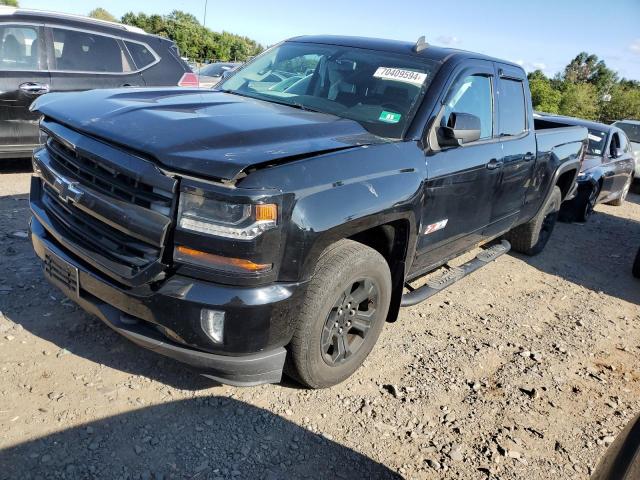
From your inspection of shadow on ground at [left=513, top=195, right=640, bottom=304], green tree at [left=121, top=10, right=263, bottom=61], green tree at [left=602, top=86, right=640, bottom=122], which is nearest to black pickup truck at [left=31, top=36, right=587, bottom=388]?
shadow on ground at [left=513, top=195, right=640, bottom=304]

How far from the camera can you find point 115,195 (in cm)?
246

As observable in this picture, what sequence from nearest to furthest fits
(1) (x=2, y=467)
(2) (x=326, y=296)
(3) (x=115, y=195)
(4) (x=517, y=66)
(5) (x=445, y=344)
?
(1) (x=2, y=467), (3) (x=115, y=195), (2) (x=326, y=296), (5) (x=445, y=344), (4) (x=517, y=66)

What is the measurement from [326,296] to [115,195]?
1127 millimetres

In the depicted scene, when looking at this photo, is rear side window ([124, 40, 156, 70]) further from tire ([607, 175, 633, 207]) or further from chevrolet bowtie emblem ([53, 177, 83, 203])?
tire ([607, 175, 633, 207])

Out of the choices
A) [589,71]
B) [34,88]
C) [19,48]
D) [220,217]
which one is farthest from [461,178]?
[589,71]

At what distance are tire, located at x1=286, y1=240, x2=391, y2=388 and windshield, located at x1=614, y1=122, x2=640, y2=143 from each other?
1254 cm

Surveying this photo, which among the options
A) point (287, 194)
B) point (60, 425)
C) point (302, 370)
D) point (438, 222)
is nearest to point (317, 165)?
point (287, 194)

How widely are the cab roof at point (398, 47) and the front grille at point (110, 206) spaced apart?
218cm

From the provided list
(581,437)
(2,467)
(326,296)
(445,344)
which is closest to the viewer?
(2,467)

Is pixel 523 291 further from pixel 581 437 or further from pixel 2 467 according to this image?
pixel 2 467

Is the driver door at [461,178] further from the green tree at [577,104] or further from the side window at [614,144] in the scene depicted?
the green tree at [577,104]

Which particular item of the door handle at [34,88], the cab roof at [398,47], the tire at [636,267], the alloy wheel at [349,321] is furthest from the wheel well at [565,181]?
the door handle at [34,88]

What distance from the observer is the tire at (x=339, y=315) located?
266 cm

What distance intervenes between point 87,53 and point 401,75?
15.2ft
